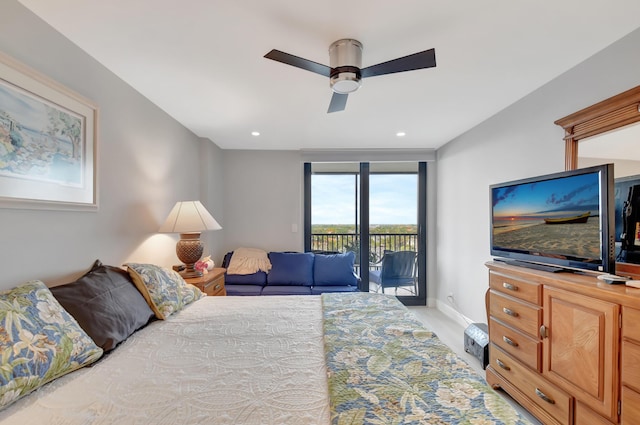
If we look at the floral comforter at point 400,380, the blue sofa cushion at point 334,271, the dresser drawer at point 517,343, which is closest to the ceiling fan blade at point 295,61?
the floral comforter at point 400,380

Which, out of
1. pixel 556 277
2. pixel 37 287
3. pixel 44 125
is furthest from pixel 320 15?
pixel 556 277

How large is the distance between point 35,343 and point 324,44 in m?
1.98

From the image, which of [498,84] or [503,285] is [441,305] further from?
[498,84]

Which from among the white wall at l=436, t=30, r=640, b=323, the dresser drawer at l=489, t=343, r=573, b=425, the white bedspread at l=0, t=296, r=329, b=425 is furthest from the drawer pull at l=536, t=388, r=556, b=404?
the white bedspread at l=0, t=296, r=329, b=425

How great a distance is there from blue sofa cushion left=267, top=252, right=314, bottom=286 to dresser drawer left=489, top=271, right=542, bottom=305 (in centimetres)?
223

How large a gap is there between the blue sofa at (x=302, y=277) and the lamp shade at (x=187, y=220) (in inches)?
50.5

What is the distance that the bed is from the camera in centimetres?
85

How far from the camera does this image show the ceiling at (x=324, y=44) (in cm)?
142

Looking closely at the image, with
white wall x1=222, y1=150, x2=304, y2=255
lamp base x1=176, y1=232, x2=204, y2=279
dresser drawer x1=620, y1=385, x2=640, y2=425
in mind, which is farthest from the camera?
white wall x1=222, y1=150, x2=304, y2=255

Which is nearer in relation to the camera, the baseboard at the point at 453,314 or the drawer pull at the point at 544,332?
the drawer pull at the point at 544,332

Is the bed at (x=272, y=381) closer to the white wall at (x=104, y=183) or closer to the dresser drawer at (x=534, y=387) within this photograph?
the white wall at (x=104, y=183)

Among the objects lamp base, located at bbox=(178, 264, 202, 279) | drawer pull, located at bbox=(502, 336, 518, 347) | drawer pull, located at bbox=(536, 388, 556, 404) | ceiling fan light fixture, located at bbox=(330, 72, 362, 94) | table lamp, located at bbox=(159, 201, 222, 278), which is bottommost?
drawer pull, located at bbox=(536, 388, 556, 404)

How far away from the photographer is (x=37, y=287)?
4.03 feet

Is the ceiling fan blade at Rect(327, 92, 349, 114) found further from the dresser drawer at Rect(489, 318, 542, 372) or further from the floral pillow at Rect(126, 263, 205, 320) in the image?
the dresser drawer at Rect(489, 318, 542, 372)
